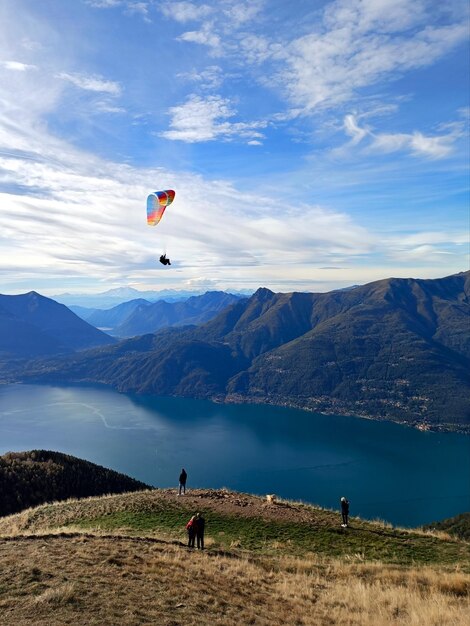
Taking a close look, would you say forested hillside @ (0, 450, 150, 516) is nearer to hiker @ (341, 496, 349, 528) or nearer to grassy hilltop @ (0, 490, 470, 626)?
grassy hilltop @ (0, 490, 470, 626)

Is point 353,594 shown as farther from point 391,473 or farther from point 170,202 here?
point 391,473

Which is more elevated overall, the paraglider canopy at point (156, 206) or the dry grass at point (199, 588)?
the paraglider canopy at point (156, 206)

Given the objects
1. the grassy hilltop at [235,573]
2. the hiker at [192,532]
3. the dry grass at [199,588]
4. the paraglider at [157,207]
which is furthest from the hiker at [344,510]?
the paraglider at [157,207]

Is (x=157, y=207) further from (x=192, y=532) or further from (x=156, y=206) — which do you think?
(x=192, y=532)

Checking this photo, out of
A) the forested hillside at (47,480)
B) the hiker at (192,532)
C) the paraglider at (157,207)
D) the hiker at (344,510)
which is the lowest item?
the forested hillside at (47,480)

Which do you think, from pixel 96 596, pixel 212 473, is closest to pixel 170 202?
pixel 96 596

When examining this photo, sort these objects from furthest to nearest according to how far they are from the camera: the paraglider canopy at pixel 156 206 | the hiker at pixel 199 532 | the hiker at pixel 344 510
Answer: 1. the paraglider canopy at pixel 156 206
2. the hiker at pixel 344 510
3. the hiker at pixel 199 532

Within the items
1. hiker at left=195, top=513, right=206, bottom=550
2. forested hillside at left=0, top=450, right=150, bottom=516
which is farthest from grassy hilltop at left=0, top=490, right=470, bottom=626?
forested hillside at left=0, top=450, right=150, bottom=516

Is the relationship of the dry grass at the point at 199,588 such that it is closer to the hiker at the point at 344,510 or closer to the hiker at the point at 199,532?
the hiker at the point at 199,532
